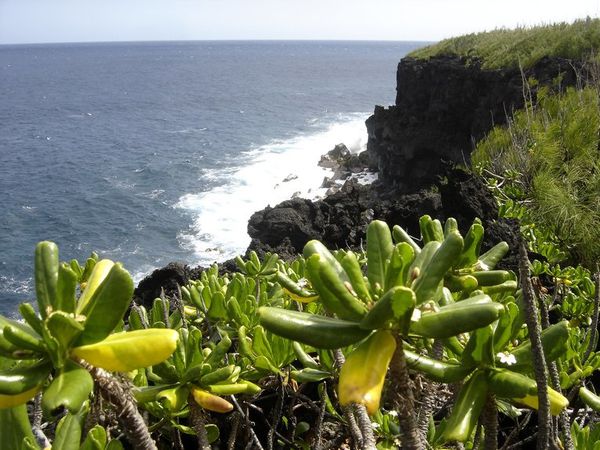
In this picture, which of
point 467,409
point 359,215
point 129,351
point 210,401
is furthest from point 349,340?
point 359,215

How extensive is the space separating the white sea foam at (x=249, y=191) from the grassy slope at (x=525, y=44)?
10.5 metres

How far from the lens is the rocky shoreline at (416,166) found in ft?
26.5

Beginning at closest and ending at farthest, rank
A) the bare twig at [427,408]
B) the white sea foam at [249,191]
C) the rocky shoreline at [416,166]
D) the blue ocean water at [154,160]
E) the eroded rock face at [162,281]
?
the bare twig at [427,408] < the eroded rock face at [162,281] < the rocky shoreline at [416,166] < the white sea foam at [249,191] < the blue ocean water at [154,160]

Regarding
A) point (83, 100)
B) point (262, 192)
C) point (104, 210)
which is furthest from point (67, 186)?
point (83, 100)

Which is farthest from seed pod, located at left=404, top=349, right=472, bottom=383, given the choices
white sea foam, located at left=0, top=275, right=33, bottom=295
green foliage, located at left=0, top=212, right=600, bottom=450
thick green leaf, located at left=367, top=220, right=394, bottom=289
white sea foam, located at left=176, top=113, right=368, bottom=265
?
white sea foam, located at left=0, top=275, right=33, bottom=295

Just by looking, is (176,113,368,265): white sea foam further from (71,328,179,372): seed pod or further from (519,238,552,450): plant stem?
(519,238,552,450): plant stem

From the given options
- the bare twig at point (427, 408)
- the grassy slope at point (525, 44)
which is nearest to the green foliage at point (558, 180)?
the bare twig at point (427, 408)

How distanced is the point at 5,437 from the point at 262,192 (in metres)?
29.8

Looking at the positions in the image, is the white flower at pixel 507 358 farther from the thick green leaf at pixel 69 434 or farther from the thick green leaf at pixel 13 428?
the thick green leaf at pixel 13 428

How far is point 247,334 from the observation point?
2748 millimetres

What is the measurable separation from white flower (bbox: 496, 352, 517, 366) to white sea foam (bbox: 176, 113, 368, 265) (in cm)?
2092

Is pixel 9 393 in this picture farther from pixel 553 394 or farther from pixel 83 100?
pixel 83 100

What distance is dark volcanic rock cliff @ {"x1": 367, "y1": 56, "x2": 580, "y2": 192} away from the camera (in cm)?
2081

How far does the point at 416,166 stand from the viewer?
26.1m
